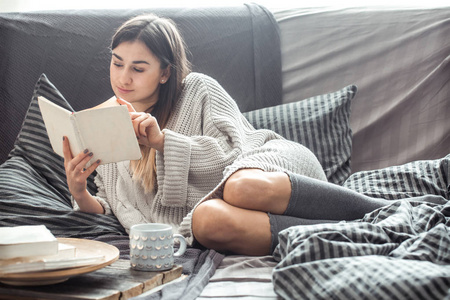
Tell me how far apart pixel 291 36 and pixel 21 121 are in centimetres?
Result: 103

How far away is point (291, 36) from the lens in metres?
2.23

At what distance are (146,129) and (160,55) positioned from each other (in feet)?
1.07

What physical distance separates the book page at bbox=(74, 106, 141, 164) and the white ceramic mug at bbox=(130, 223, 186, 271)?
0.29 meters

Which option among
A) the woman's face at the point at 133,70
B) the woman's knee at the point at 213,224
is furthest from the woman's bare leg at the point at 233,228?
the woman's face at the point at 133,70

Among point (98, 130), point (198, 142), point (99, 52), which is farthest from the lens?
point (99, 52)

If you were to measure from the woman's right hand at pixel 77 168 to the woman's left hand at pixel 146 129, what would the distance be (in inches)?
6.8

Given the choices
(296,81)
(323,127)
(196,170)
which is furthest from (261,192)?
(296,81)

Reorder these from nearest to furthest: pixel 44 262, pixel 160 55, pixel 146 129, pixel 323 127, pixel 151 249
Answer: pixel 44 262 → pixel 151 249 → pixel 146 129 → pixel 160 55 → pixel 323 127

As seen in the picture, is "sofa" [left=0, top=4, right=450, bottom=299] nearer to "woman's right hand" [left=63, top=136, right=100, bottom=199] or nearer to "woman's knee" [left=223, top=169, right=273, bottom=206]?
"woman's right hand" [left=63, top=136, right=100, bottom=199]

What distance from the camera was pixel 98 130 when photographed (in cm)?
133

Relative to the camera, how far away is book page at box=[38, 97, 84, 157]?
4.35 ft

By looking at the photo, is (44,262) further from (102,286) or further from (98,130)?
(98,130)

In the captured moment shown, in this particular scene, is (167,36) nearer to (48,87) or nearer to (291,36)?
(48,87)

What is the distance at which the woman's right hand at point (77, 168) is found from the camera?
140 cm
